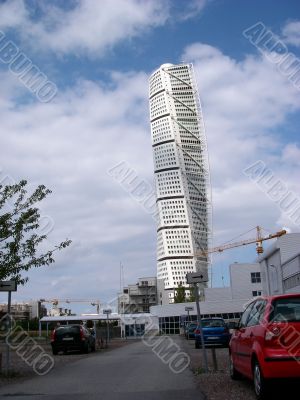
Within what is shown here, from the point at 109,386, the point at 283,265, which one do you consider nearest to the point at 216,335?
the point at 109,386

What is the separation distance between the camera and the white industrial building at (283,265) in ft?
115

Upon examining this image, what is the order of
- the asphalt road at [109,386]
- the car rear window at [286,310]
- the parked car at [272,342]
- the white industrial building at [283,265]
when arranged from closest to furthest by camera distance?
the parked car at [272,342], the car rear window at [286,310], the asphalt road at [109,386], the white industrial building at [283,265]

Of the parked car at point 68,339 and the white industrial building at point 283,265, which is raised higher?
the white industrial building at point 283,265

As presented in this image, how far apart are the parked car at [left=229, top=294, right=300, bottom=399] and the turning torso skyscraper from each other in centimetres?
13330

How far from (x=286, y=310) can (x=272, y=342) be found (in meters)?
0.63

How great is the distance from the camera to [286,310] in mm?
8148

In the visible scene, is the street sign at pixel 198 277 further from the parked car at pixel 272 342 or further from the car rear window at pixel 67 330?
the car rear window at pixel 67 330

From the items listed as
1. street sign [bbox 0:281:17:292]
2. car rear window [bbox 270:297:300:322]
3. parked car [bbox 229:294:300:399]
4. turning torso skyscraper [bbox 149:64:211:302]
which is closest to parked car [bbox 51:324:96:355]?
street sign [bbox 0:281:17:292]

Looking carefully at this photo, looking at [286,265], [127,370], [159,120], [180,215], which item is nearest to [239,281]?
[286,265]

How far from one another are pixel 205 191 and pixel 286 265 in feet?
396

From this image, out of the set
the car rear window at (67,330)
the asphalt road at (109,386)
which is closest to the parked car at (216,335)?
the car rear window at (67,330)

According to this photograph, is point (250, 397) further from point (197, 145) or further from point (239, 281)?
point (197, 145)

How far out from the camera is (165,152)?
167625mm

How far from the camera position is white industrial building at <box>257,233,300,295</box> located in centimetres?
3500
